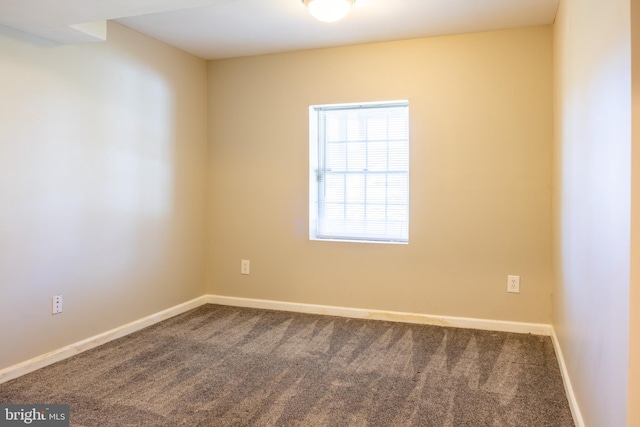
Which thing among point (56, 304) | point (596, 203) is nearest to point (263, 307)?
point (56, 304)

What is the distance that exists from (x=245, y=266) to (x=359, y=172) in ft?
4.39

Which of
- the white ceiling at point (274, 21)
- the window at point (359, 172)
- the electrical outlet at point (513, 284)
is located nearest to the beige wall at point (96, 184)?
the white ceiling at point (274, 21)

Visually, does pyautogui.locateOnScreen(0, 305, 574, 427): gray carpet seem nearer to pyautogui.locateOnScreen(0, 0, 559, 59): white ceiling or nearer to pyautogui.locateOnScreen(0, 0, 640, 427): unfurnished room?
pyautogui.locateOnScreen(0, 0, 640, 427): unfurnished room

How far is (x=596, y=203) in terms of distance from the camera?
1.64 metres

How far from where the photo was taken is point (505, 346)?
2959mm

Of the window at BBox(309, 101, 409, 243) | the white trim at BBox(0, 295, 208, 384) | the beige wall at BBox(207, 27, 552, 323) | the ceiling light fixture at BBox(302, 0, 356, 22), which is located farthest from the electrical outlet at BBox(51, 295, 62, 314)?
the ceiling light fixture at BBox(302, 0, 356, 22)

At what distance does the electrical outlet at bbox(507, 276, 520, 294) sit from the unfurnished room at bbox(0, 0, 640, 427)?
16 mm

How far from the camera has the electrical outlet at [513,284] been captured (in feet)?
10.7

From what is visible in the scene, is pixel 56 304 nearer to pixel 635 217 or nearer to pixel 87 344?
pixel 87 344

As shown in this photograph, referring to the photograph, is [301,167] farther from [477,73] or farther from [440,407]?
[440,407]

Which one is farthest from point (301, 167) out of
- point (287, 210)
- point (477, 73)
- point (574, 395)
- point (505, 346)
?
point (574, 395)

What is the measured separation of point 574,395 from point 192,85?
3562 mm

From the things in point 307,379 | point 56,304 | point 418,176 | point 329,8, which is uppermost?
point 329,8

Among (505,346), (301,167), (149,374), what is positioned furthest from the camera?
(301,167)
